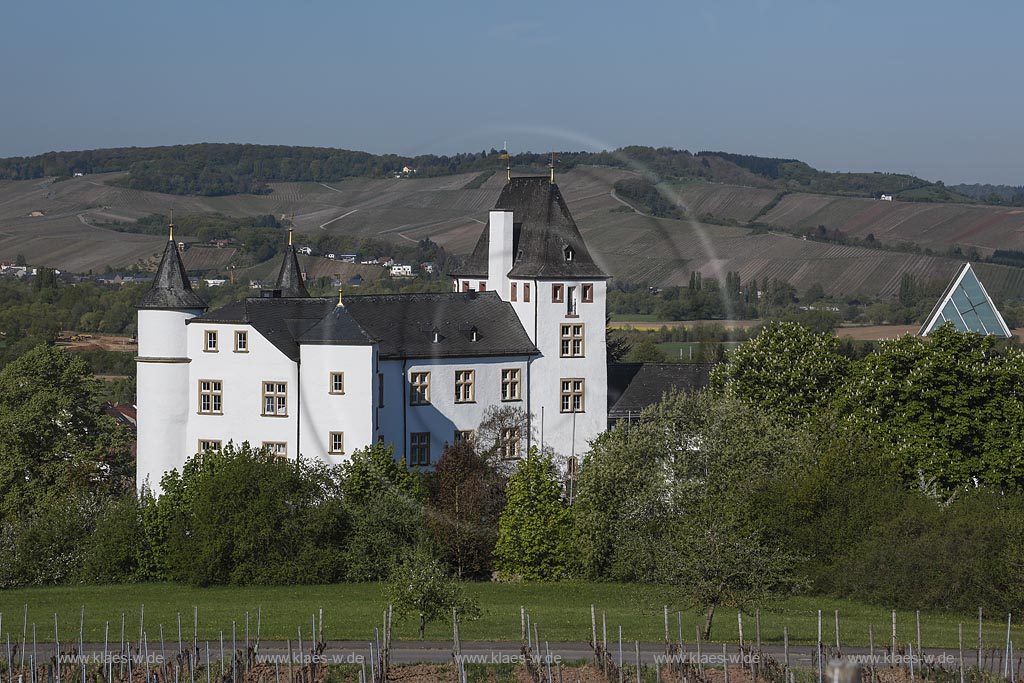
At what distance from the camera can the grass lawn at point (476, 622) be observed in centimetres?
4375

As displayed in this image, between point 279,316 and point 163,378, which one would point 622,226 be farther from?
point 163,378

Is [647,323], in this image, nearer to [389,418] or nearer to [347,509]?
[389,418]

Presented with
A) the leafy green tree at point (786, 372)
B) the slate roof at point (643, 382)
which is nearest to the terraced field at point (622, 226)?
the slate roof at point (643, 382)

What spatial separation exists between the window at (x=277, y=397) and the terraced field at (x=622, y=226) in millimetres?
14199

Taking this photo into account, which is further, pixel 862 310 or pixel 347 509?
pixel 862 310

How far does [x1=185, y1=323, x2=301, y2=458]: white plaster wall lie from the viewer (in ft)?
227

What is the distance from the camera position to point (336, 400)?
6775cm

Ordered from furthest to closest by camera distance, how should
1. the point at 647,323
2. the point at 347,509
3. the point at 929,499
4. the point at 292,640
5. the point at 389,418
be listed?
1. the point at 647,323
2. the point at 389,418
3. the point at 347,509
4. the point at 929,499
5. the point at 292,640

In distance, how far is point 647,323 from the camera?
101m

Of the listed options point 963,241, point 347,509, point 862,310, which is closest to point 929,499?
point 347,509

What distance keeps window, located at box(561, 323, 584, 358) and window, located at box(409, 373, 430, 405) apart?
7269 millimetres

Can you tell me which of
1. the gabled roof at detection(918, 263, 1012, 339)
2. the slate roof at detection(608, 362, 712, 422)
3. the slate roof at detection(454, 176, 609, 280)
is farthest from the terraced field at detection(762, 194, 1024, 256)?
the slate roof at detection(454, 176, 609, 280)

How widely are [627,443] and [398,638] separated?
23.6 m

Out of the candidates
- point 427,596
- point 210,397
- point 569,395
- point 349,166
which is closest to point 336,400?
point 210,397
